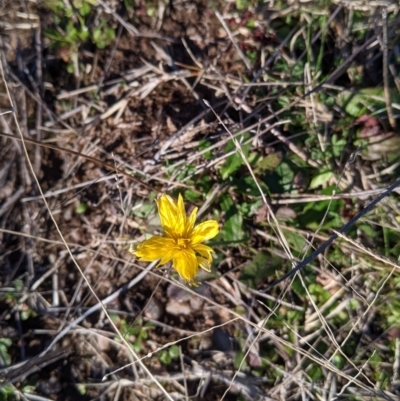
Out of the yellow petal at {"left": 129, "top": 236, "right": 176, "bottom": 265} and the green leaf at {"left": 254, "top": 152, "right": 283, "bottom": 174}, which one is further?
the green leaf at {"left": 254, "top": 152, "right": 283, "bottom": 174}

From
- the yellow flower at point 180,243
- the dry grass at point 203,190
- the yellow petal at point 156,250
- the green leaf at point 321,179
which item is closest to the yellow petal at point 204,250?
the yellow flower at point 180,243

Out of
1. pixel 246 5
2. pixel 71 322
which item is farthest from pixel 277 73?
pixel 71 322

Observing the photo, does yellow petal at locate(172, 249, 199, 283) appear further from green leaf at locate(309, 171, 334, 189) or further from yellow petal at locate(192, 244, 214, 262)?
green leaf at locate(309, 171, 334, 189)

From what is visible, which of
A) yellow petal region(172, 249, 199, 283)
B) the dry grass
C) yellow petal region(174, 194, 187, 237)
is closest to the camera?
yellow petal region(172, 249, 199, 283)

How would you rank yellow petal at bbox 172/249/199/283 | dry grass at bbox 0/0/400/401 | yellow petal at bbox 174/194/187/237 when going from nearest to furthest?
yellow petal at bbox 172/249/199/283
yellow petal at bbox 174/194/187/237
dry grass at bbox 0/0/400/401

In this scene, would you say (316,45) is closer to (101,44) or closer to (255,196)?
(255,196)

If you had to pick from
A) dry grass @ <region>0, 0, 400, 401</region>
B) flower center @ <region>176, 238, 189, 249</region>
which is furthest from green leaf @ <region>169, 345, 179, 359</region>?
flower center @ <region>176, 238, 189, 249</region>

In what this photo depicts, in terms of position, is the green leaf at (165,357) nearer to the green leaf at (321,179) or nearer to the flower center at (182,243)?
the flower center at (182,243)

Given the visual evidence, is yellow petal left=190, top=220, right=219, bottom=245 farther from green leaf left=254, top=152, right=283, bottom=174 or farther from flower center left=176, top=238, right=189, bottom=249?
green leaf left=254, top=152, right=283, bottom=174

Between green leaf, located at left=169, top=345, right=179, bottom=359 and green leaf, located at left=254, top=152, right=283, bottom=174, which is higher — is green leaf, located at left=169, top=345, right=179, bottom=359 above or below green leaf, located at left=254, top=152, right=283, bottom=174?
below
